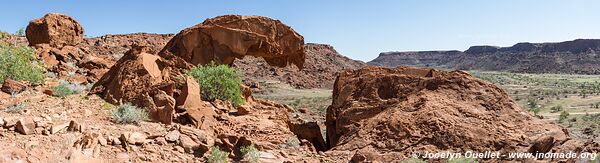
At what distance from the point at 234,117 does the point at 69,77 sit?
872 centimetres

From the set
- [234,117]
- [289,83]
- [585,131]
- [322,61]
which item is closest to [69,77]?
[234,117]

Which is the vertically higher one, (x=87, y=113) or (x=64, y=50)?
(x=64, y=50)

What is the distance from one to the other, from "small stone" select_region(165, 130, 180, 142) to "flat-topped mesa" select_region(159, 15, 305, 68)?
9.02 metres

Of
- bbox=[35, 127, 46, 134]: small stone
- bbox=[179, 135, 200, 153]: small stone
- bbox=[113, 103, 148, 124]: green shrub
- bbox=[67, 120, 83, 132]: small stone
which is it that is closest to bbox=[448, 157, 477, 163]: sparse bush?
bbox=[179, 135, 200, 153]: small stone

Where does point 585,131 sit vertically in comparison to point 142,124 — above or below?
below

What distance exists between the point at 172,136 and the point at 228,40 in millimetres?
9981

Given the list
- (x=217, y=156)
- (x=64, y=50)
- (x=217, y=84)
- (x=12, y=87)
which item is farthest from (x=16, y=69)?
(x=64, y=50)

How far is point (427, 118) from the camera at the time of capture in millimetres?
11320

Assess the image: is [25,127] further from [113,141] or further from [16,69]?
[16,69]

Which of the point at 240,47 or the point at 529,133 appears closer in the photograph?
the point at 529,133

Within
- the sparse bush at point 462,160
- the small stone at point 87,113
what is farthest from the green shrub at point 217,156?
the sparse bush at point 462,160

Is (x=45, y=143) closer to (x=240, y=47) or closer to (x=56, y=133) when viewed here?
(x=56, y=133)

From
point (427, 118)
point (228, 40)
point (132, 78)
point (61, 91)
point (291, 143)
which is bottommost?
point (291, 143)

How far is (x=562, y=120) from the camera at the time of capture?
29.3m
